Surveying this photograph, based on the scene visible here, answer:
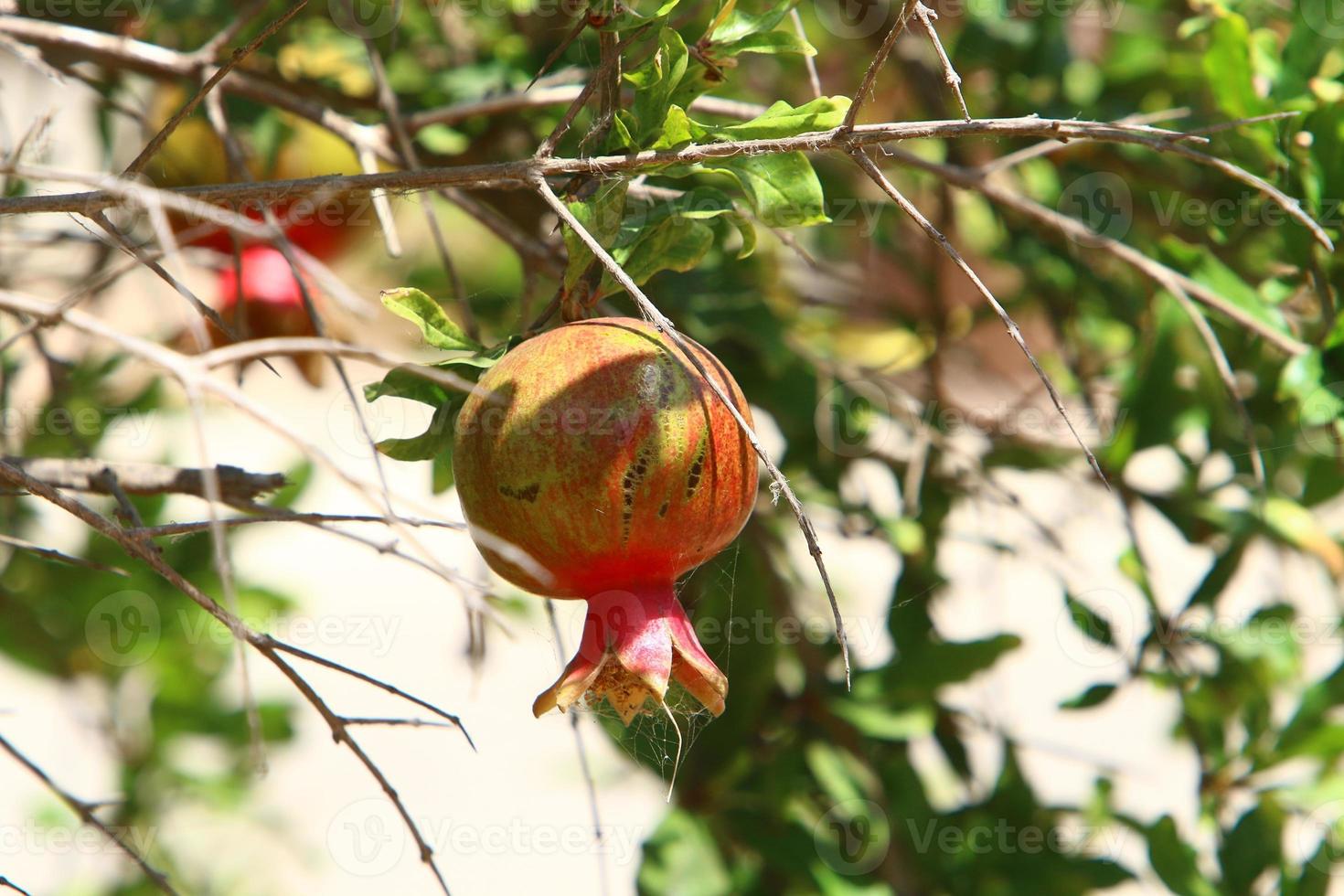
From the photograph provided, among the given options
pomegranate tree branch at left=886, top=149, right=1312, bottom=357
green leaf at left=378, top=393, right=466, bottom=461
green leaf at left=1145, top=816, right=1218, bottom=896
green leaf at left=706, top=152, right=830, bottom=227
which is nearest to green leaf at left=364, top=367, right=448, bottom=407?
green leaf at left=378, top=393, right=466, bottom=461

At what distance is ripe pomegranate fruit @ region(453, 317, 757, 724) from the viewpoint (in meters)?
0.68

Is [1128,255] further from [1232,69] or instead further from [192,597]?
[192,597]

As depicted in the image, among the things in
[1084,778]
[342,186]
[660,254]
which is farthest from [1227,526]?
[1084,778]

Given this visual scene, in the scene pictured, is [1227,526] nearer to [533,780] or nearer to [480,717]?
[533,780]

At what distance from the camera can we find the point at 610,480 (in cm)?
68

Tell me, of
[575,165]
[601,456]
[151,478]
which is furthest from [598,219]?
[151,478]

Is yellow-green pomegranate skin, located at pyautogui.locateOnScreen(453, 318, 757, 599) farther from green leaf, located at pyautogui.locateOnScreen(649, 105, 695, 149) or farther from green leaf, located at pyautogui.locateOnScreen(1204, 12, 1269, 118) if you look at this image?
green leaf, located at pyautogui.locateOnScreen(1204, 12, 1269, 118)

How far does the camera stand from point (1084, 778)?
3611 millimetres

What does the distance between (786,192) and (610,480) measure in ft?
0.70

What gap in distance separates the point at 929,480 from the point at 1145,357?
1.06ft

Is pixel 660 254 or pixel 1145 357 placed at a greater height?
pixel 660 254

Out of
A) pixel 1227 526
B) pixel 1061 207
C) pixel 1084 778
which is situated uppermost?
pixel 1061 207

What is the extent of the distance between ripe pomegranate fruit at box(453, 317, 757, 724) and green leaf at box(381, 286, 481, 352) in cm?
7

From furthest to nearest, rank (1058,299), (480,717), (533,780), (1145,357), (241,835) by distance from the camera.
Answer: (480,717), (533,780), (241,835), (1058,299), (1145,357)
